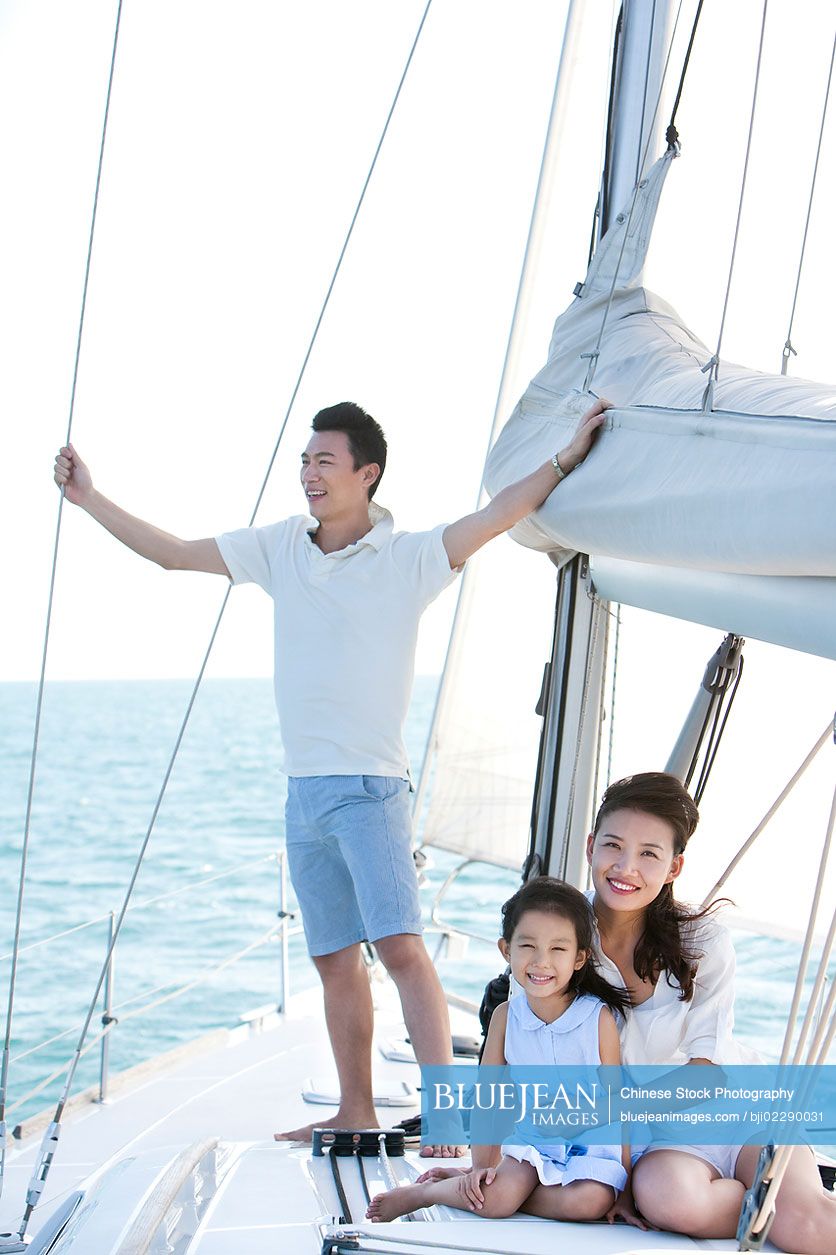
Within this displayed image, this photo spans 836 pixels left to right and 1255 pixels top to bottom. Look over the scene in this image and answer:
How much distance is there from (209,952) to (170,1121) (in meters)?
9.45

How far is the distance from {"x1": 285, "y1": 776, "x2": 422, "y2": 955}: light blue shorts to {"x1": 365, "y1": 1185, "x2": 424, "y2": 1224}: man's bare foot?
23.9 inches

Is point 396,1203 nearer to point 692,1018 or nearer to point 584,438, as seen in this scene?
point 692,1018

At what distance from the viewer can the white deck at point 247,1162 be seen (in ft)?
5.28

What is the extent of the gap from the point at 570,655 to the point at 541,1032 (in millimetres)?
1032

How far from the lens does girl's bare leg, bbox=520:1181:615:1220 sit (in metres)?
1.71

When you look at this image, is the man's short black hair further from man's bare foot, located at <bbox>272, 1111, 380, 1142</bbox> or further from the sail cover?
man's bare foot, located at <bbox>272, 1111, 380, 1142</bbox>

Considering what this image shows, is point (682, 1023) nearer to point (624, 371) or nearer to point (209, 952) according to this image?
point (624, 371)

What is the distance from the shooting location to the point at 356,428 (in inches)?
102

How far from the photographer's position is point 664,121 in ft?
9.16

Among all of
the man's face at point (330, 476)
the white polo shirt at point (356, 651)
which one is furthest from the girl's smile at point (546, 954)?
the man's face at point (330, 476)

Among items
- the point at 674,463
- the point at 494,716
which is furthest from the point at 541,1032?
the point at 494,716

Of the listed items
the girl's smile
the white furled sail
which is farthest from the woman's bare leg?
the white furled sail

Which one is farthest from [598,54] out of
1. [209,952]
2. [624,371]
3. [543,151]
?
[209,952]

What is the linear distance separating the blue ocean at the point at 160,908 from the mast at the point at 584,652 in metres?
1.08
